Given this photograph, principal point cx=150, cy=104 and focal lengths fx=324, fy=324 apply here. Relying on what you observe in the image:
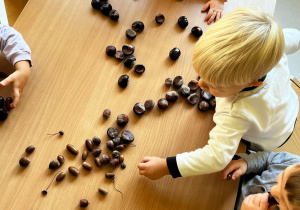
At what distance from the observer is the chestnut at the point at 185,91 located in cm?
109

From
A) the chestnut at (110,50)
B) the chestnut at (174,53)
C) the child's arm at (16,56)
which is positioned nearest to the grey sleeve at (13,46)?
the child's arm at (16,56)

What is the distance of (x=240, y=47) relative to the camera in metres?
0.76

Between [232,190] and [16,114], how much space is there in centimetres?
70

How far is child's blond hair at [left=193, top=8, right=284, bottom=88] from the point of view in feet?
2.50

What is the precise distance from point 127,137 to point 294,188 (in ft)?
1.60

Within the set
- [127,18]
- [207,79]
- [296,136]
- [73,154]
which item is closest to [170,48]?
[127,18]

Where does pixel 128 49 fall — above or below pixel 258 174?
above

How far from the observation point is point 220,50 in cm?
77

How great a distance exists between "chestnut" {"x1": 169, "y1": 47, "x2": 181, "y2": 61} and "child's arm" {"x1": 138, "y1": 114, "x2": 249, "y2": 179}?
0.30 metres

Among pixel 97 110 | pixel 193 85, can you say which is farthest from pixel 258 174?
pixel 97 110

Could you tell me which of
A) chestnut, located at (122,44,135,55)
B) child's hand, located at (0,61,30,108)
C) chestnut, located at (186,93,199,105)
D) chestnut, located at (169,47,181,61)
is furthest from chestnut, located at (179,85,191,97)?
child's hand, located at (0,61,30,108)

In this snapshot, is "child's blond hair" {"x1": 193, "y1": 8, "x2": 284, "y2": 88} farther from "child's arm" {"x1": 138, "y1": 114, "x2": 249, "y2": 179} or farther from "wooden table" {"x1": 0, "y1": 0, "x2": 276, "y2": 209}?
"wooden table" {"x1": 0, "y1": 0, "x2": 276, "y2": 209}

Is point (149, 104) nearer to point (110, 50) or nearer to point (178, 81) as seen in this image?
point (178, 81)

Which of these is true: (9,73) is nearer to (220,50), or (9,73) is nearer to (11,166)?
(11,166)
